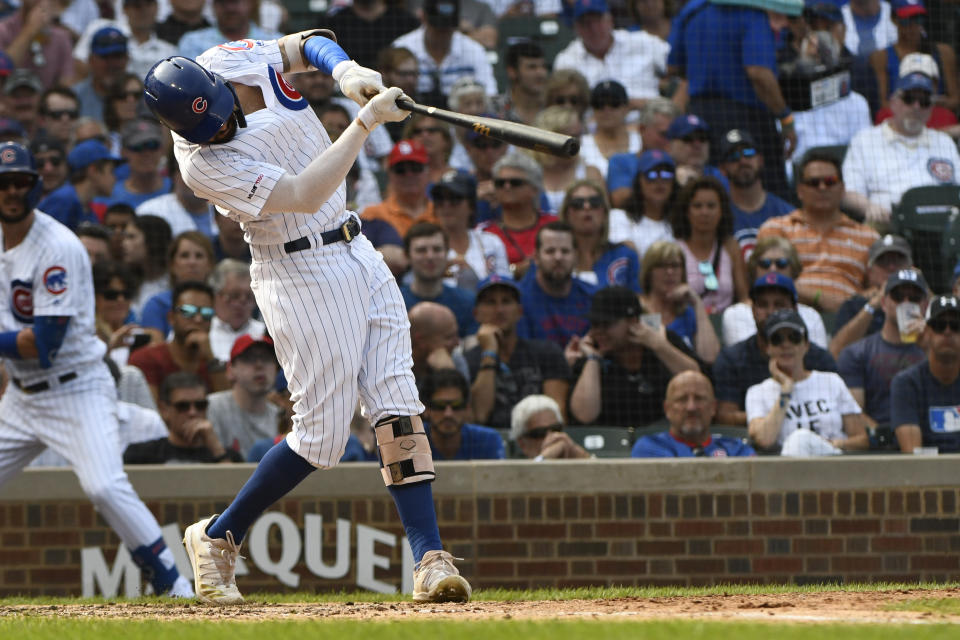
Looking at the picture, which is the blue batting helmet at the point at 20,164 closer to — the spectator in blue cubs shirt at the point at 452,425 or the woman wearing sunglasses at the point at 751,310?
the spectator in blue cubs shirt at the point at 452,425

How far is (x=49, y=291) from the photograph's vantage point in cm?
621

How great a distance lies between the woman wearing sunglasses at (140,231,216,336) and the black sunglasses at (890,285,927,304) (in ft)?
12.4

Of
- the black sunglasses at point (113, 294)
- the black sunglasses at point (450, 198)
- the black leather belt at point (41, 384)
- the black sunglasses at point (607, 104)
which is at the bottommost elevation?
the black leather belt at point (41, 384)

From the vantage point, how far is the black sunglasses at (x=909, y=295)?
7.43 meters

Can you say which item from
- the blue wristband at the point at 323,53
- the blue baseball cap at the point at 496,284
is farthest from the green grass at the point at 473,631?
the blue baseball cap at the point at 496,284

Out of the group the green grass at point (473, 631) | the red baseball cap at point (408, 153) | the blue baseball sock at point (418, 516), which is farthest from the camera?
the red baseball cap at point (408, 153)

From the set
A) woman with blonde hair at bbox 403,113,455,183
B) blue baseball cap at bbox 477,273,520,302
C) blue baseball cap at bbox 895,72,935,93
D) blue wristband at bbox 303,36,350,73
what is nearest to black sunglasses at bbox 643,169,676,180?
blue baseball cap at bbox 477,273,520,302

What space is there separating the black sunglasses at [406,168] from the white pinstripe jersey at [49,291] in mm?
2790

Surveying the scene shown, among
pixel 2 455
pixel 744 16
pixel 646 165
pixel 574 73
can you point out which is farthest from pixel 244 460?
pixel 744 16

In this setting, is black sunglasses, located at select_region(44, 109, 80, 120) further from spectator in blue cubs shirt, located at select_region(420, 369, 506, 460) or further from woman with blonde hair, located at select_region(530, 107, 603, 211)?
spectator in blue cubs shirt, located at select_region(420, 369, 506, 460)

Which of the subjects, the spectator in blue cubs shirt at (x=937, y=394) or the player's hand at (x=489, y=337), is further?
the player's hand at (x=489, y=337)

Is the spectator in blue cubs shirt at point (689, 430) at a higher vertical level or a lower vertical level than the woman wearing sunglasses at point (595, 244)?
lower

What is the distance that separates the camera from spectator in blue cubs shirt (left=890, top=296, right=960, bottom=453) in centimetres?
706

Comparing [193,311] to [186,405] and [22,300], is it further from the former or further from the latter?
[22,300]
